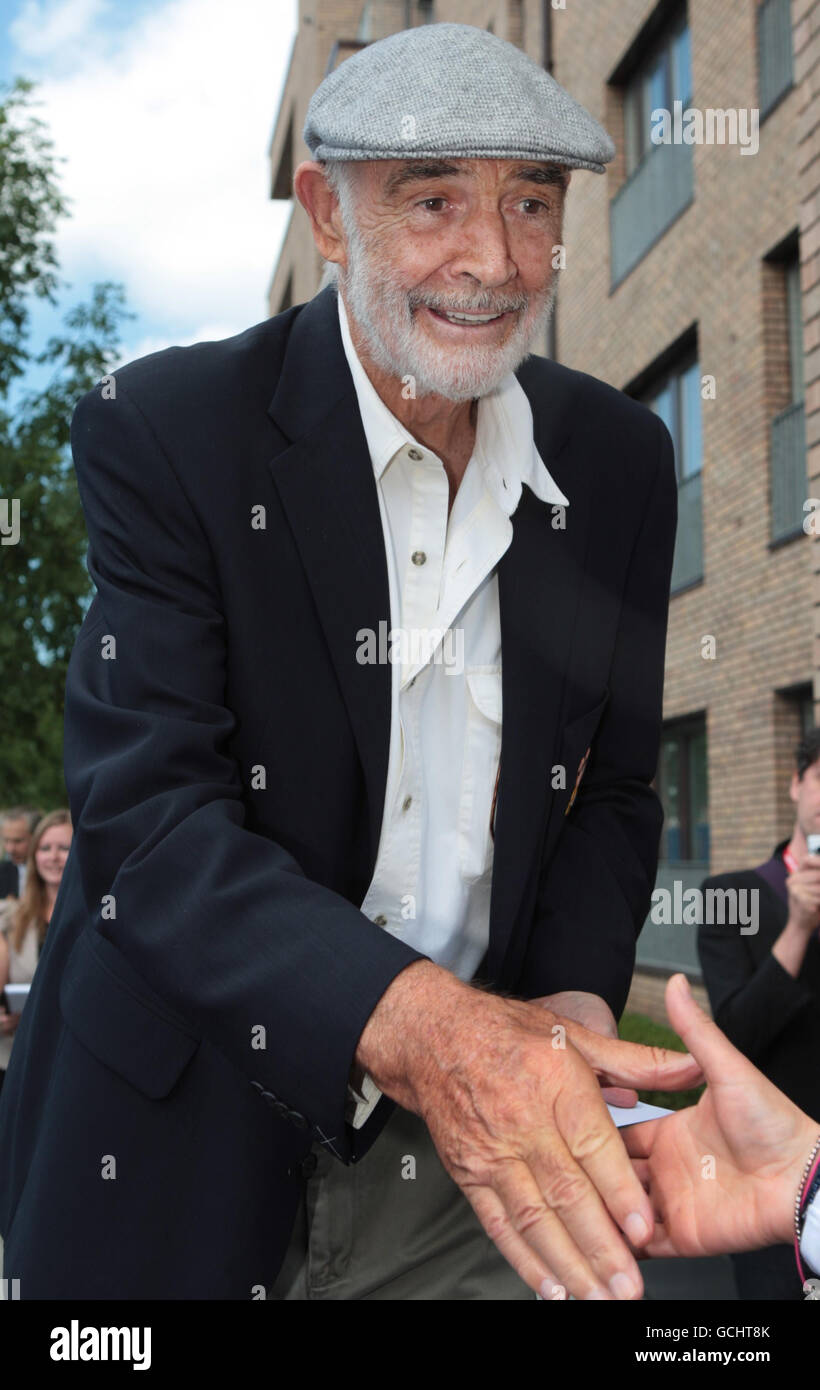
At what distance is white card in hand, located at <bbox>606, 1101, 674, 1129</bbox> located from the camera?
5.79ft

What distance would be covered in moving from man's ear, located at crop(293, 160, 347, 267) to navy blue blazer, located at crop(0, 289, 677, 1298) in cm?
10

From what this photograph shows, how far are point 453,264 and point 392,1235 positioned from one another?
1447mm

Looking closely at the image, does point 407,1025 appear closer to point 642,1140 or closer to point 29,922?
point 642,1140

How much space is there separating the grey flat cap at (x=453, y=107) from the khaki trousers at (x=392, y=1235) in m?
1.41

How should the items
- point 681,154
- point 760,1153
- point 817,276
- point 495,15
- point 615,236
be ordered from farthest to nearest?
point 495,15
point 615,236
point 681,154
point 817,276
point 760,1153

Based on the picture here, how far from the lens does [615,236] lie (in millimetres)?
15766

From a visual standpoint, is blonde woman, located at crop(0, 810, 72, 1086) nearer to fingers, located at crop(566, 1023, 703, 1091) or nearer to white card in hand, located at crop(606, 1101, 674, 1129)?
white card in hand, located at crop(606, 1101, 674, 1129)

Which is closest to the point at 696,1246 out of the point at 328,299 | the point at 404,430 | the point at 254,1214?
the point at 254,1214

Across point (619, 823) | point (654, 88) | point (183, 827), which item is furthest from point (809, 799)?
point (654, 88)

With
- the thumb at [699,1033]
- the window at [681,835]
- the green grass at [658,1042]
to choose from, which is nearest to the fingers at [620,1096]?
the thumb at [699,1033]

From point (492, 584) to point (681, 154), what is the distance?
12670mm

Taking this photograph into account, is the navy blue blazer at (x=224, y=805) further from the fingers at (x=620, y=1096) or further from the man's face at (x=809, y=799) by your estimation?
the man's face at (x=809, y=799)
